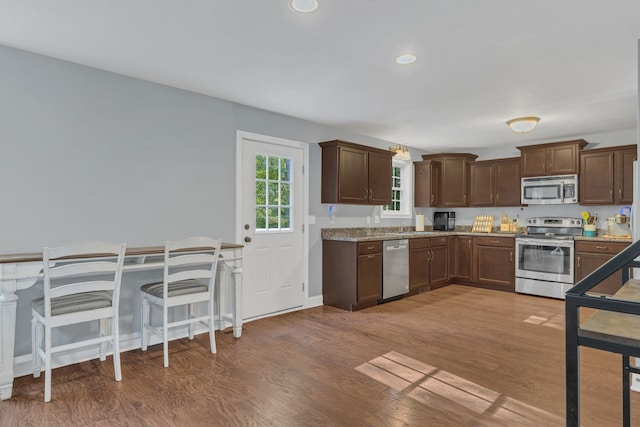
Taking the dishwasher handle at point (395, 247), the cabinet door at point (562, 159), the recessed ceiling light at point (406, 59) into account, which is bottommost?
the dishwasher handle at point (395, 247)

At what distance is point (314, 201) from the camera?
486 centimetres

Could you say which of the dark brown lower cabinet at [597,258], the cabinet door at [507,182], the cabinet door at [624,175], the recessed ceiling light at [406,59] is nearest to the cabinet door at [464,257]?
the cabinet door at [507,182]

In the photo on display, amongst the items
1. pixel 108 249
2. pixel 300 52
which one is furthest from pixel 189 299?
pixel 300 52

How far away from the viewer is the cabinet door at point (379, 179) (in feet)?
17.2

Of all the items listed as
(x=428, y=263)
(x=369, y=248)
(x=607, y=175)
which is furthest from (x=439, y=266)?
(x=607, y=175)

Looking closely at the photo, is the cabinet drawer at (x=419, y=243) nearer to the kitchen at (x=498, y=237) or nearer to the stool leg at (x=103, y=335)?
the kitchen at (x=498, y=237)

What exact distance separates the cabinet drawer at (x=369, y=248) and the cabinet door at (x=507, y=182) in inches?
106

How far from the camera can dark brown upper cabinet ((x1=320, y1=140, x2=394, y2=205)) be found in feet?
15.7

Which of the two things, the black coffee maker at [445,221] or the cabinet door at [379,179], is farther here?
the black coffee maker at [445,221]

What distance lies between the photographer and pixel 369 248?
15.4 ft

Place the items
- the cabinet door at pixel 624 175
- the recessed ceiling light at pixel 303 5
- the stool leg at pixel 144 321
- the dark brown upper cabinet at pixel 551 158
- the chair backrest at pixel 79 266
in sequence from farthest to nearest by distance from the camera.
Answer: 1. the dark brown upper cabinet at pixel 551 158
2. the cabinet door at pixel 624 175
3. the stool leg at pixel 144 321
4. the chair backrest at pixel 79 266
5. the recessed ceiling light at pixel 303 5

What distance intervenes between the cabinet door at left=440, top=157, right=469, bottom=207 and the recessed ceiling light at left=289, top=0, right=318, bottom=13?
198 inches

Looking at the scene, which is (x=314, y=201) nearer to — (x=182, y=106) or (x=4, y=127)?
(x=182, y=106)

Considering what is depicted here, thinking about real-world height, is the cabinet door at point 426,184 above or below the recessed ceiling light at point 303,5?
below
